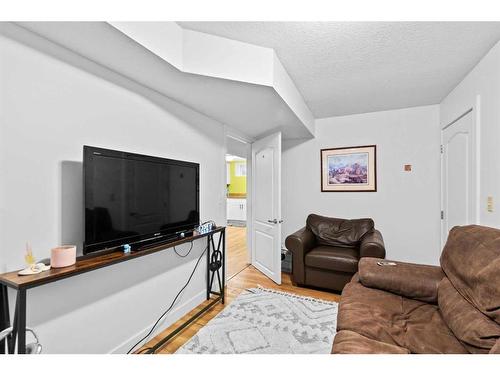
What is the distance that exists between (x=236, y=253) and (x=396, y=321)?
129 inches

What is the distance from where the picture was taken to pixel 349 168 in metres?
3.55

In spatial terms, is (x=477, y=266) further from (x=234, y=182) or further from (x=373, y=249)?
(x=234, y=182)

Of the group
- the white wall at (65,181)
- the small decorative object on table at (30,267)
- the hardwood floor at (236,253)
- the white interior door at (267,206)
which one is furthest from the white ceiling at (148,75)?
the hardwood floor at (236,253)

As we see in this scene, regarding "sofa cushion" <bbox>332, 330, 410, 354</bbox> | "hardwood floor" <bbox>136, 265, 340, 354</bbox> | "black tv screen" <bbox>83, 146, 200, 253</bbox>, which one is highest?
"black tv screen" <bbox>83, 146, 200, 253</bbox>

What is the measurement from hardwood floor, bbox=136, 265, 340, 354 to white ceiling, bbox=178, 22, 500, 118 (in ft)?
7.80

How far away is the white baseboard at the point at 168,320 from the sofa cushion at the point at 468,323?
206cm

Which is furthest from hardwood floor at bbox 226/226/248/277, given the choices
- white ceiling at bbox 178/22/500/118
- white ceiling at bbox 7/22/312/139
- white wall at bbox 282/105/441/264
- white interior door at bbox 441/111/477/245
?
white interior door at bbox 441/111/477/245

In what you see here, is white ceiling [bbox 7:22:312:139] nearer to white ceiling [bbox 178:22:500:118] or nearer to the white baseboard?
white ceiling [bbox 178:22:500:118]

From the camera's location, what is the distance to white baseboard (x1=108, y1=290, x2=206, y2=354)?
65.5 inches

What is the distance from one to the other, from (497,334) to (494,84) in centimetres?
184

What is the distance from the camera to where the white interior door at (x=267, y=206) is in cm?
297

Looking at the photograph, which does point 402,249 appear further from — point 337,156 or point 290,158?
point 290,158

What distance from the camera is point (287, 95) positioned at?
217 cm
